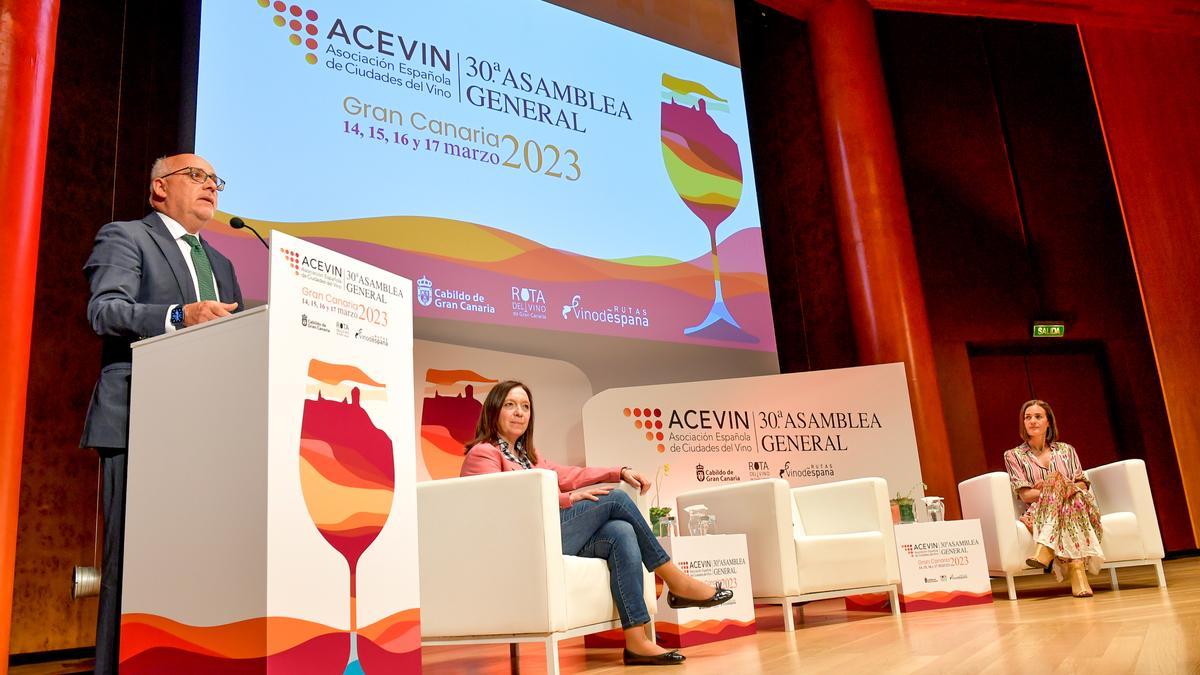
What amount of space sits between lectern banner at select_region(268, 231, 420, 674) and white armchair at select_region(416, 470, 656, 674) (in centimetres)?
74

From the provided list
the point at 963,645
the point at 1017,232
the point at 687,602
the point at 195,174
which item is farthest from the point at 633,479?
the point at 1017,232

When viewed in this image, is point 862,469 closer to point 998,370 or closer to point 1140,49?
point 998,370

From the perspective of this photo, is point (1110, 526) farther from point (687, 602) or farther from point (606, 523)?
point (606, 523)

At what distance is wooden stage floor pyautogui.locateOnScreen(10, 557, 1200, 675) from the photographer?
2.04 m

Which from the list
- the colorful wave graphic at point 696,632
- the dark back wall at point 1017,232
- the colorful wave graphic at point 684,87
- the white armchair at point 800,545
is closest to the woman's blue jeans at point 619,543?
the colorful wave graphic at point 696,632

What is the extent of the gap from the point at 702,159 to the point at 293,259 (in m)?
4.29

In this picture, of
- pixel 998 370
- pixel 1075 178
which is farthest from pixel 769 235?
pixel 1075 178

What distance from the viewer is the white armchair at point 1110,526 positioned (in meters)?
4.17

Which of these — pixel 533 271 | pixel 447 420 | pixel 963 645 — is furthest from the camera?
pixel 533 271

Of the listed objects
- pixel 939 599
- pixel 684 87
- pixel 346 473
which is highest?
pixel 684 87

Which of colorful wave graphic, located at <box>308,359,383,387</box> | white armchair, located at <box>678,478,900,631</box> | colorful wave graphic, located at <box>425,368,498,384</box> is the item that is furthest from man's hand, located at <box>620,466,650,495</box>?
colorful wave graphic, located at <box>425,368,498,384</box>

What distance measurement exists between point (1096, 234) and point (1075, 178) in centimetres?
46

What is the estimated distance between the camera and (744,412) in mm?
5039

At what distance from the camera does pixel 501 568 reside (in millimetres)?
2533
